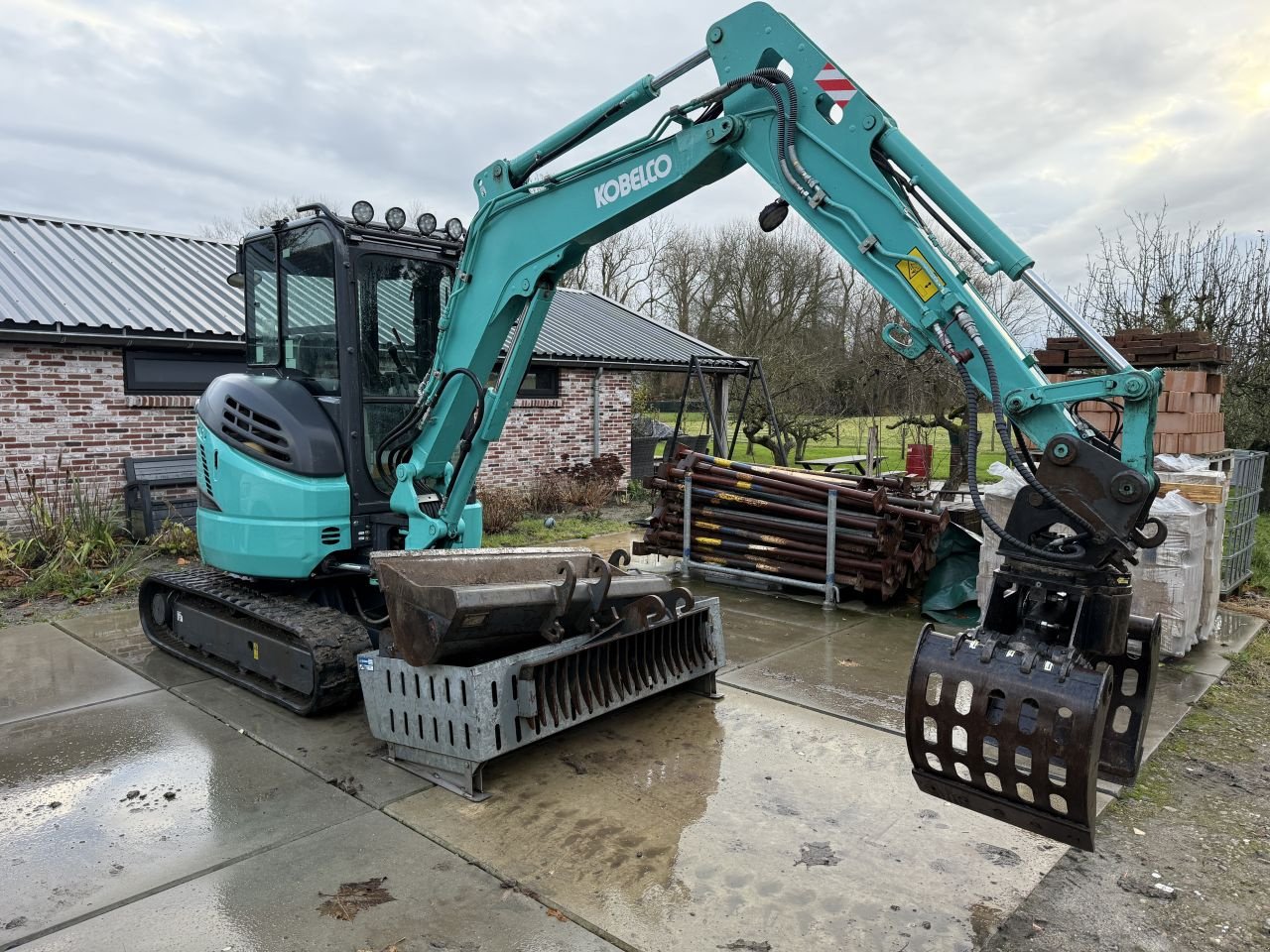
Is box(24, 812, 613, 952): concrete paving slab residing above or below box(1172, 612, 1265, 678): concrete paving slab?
below

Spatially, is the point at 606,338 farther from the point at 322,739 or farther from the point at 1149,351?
the point at 322,739

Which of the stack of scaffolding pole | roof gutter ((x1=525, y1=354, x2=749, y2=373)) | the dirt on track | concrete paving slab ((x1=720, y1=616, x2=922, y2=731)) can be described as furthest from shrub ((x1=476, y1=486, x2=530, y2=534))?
the dirt on track

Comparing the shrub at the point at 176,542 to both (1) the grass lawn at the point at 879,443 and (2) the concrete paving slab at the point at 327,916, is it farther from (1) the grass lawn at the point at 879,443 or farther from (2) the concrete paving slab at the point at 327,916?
(1) the grass lawn at the point at 879,443

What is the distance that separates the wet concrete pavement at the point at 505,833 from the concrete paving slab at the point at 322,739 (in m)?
0.02

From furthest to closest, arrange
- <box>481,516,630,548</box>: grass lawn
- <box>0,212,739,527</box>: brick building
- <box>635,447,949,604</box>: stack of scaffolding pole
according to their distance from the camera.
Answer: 1. <box>481,516,630,548</box>: grass lawn
2. <box>0,212,739,527</box>: brick building
3. <box>635,447,949,604</box>: stack of scaffolding pole

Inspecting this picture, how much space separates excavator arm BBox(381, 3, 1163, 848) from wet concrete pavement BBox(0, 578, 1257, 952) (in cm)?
58

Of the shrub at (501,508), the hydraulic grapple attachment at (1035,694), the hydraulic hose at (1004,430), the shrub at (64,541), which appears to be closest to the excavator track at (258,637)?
the shrub at (64,541)

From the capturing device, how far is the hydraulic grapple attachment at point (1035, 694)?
2539mm

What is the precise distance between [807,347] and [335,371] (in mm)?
21873

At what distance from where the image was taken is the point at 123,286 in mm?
10812

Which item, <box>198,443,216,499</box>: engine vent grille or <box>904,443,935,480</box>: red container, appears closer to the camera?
<box>198,443,216,499</box>: engine vent grille

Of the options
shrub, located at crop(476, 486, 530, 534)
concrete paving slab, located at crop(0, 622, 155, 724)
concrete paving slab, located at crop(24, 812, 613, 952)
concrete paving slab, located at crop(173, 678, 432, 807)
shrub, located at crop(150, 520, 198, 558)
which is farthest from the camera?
shrub, located at crop(476, 486, 530, 534)

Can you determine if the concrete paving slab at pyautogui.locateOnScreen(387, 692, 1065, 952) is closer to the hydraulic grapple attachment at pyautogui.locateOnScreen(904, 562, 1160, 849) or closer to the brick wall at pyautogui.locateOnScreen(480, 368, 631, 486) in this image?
the hydraulic grapple attachment at pyautogui.locateOnScreen(904, 562, 1160, 849)

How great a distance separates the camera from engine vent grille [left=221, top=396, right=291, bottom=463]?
5211 mm
